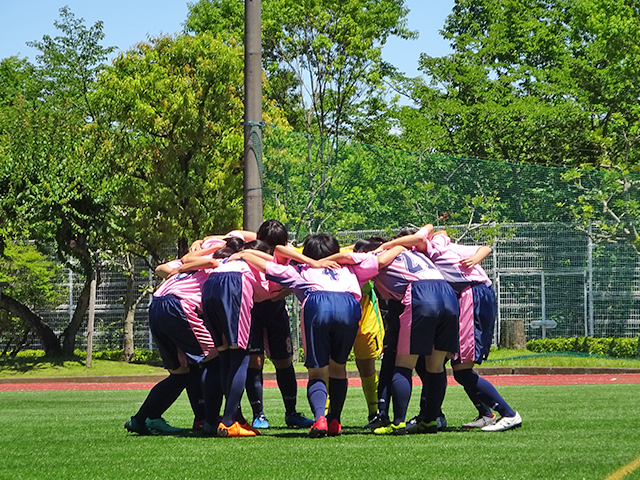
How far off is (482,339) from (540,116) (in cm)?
2749

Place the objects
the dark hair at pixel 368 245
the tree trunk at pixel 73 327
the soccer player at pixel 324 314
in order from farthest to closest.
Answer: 1. the tree trunk at pixel 73 327
2. the dark hair at pixel 368 245
3. the soccer player at pixel 324 314

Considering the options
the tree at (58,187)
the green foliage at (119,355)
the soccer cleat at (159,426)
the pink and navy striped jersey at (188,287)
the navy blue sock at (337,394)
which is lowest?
the green foliage at (119,355)

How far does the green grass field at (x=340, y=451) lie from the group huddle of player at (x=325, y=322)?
0.30m

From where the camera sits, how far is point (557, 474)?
4695mm

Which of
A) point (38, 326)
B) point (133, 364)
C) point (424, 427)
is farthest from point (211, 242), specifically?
point (38, 326)

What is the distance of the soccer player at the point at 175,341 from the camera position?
23.7ft

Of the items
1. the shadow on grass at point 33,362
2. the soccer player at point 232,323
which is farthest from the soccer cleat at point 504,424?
the shadow on grass at point 33,362

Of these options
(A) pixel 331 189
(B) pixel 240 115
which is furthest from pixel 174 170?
(A) pixel 331 189

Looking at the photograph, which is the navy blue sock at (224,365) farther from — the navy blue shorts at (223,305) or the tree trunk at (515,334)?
the tree trunk at (515,334)

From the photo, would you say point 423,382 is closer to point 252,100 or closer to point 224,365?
point 224,365

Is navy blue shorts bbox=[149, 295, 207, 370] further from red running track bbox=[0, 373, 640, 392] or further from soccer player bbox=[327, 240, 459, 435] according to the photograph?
red running track bbox=[0, 373, 640, 392]

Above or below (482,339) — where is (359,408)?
below

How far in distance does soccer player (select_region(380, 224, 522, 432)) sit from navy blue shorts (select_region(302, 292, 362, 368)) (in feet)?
2.77

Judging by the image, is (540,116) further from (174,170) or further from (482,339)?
(482,339)
